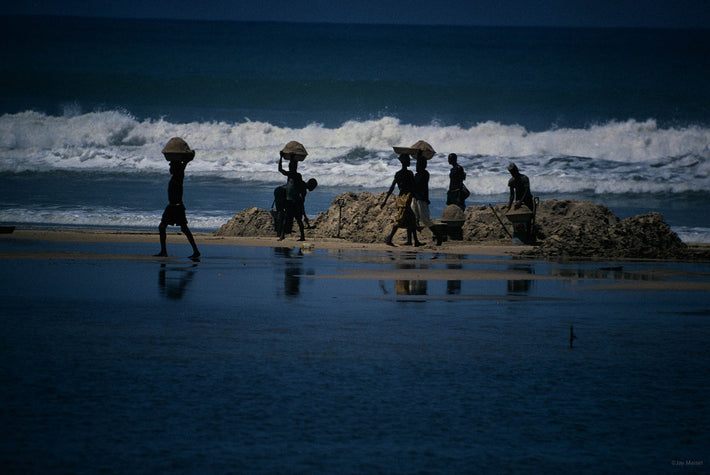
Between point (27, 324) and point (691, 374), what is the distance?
16.1 feet

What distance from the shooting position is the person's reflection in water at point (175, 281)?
10.6m

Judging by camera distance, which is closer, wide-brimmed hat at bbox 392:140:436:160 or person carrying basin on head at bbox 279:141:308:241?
person carrying basin on head at bbox 279:141:308:241

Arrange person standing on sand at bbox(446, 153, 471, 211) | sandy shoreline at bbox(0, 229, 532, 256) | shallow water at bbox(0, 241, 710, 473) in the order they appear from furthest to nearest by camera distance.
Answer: person standing on sand at bbox(446, 153, 471, 211) → sandy shoreline at bbox(0, 229, 532, 256) → shallow water at bbox(0, 241, 710, 473)

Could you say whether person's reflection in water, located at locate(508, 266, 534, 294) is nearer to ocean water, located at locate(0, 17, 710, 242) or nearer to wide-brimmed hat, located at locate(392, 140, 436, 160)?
wide-brimmed hat, located at locate(392, 140, 436, 160)

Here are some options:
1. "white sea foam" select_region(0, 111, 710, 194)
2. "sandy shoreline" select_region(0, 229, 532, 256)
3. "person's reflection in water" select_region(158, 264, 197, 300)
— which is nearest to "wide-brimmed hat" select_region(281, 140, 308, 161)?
"sandy shoreline" select_region(0, 229, 532, 256)

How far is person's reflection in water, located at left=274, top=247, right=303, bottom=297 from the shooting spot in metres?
11.2

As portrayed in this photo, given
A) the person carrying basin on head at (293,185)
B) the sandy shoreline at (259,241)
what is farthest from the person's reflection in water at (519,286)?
the person carrying basin on head at (293,185)

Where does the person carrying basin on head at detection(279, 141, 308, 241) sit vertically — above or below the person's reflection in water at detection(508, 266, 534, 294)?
above

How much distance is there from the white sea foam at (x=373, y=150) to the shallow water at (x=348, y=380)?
33246 mm

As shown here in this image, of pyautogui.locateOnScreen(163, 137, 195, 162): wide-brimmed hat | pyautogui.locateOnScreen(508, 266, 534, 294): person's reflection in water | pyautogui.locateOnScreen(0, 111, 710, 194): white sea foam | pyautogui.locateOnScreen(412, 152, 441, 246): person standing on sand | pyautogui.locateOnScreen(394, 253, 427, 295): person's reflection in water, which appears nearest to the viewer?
pyautogui.locateOnScreen(394, 253, 427, 295): person's reflection in water

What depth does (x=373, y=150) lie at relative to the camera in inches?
2089

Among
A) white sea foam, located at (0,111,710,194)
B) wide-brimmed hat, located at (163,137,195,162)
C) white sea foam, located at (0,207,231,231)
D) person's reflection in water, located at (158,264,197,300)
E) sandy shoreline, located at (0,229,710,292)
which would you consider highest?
white sea foam, located at (0,111,710,194)

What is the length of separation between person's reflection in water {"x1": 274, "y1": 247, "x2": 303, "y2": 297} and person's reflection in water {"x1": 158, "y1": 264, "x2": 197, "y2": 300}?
1.16 metres

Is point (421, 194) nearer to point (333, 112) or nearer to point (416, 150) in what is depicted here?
point (416, 150)
